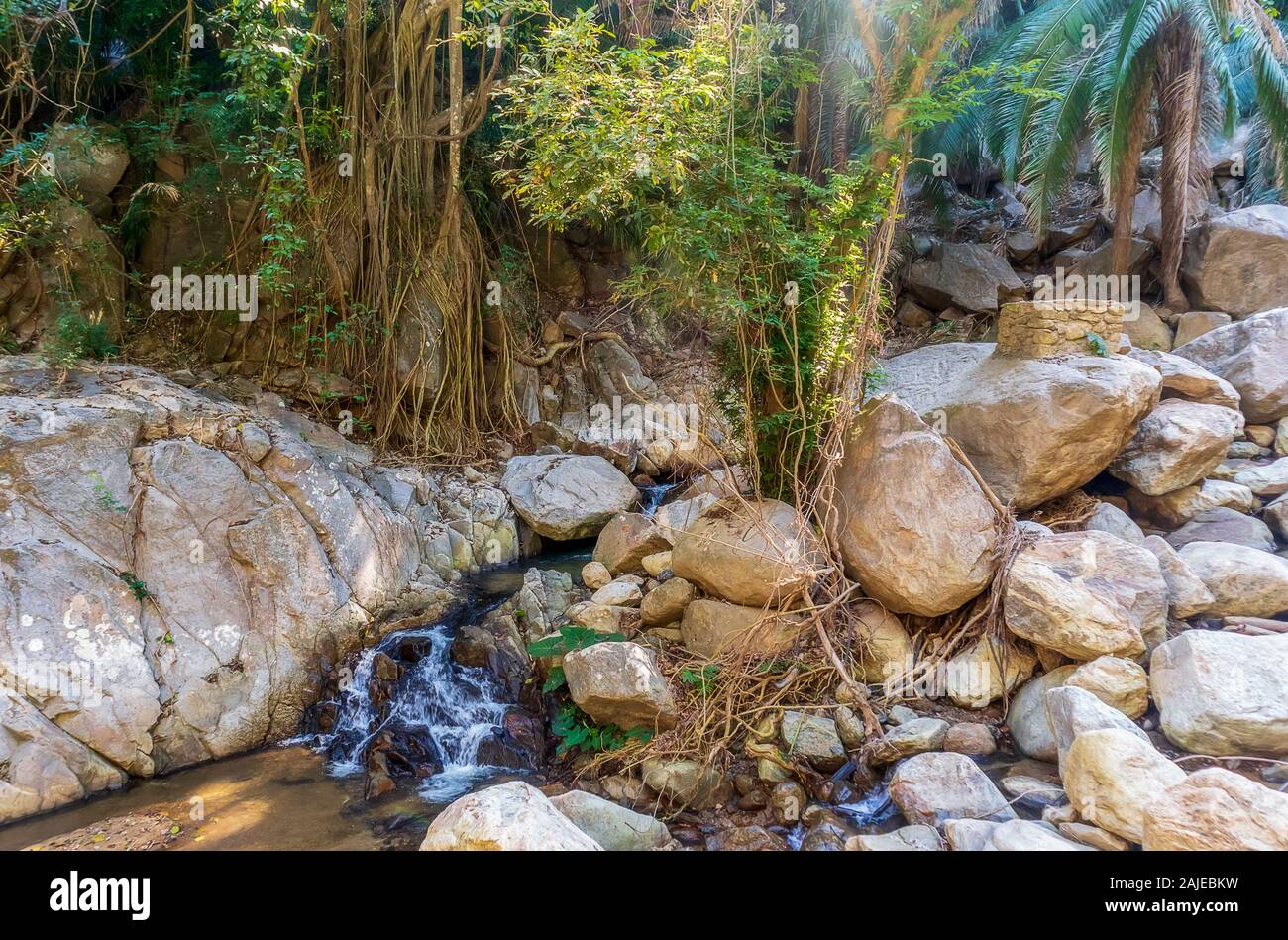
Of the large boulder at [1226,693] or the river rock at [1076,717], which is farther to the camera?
the river rock at [1076,717]

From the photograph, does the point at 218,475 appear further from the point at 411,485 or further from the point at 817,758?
the point at 817,758

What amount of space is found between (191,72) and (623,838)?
7.66 meters

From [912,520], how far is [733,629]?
1.19 metres

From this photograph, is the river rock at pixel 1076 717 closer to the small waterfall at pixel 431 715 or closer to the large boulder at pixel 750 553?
the large boulder at pixel 750 553

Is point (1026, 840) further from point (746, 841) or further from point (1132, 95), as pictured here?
point (1132, 95)

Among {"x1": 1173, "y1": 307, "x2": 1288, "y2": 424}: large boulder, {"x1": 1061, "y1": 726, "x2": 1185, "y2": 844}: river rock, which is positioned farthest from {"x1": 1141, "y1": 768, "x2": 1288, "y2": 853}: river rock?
{"x1": 1173, "y1": 307, "x2": 1288, "y2": 424}: large boulder

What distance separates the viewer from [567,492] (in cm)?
695

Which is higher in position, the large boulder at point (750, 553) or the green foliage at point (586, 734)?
the large boulder at point (750, 553)

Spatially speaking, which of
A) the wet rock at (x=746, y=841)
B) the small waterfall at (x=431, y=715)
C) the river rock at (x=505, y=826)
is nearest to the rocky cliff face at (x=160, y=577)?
the small waterfall at (x=431, y=715)

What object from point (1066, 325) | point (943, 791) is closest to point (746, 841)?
point (943, 791)

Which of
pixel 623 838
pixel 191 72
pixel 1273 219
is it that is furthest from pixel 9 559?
pixel 1273 219

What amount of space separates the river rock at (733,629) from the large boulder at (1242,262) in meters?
7.15

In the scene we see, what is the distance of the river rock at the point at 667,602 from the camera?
4707 mm

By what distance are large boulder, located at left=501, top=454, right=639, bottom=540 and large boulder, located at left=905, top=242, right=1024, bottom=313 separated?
5.94m
